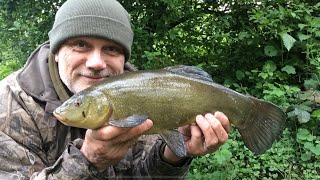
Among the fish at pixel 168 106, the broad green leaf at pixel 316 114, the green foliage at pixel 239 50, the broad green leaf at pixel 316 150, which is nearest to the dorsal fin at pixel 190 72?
the fish at pixel 168 106

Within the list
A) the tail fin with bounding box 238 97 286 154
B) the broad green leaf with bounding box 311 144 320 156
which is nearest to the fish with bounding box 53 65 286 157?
the tail fin with bounding box 238 97 286 154

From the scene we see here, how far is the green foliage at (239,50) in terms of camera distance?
347 centimetres

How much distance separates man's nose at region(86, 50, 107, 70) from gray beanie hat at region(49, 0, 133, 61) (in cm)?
10

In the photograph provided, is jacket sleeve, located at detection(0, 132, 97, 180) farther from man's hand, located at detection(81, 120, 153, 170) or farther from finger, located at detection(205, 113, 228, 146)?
finger, located at detection(205, 113, 228, 146)

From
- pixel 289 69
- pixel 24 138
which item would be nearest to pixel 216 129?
pixel 24 138

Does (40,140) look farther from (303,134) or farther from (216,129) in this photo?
(303,134)

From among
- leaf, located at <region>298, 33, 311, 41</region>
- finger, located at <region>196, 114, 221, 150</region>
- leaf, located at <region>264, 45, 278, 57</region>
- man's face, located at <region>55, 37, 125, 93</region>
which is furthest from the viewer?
leaf, located at <region>264, 45, 278, 57</region>

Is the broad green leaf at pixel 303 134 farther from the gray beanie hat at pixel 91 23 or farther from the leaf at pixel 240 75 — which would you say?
the gray beanie hat at pixel 91 23

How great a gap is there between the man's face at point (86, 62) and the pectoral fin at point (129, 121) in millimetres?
396

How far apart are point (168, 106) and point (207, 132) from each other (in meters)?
0.19

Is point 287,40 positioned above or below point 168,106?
below

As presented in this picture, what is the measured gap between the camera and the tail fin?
6.83 ft

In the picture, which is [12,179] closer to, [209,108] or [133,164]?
[133,164]

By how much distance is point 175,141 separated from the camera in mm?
1967
